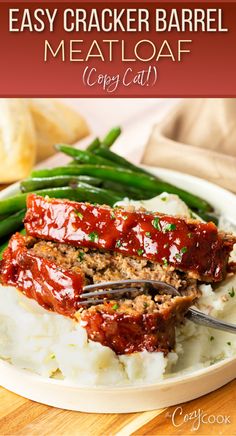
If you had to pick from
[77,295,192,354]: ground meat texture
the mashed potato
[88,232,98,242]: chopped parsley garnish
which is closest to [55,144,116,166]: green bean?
[88,232,98,242]: chopped parsley garnish

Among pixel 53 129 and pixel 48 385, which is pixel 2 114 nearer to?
pixel 53 129

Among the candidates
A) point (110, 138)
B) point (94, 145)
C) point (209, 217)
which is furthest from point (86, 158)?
point (209, 217)

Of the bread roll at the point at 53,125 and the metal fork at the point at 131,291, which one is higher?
the bread roll at the point at 53,125

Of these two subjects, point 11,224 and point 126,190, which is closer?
point 11,224

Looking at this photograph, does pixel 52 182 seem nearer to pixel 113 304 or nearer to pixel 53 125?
pixel 53 125

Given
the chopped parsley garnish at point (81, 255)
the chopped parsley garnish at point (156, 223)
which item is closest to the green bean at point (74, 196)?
the chopped parsley garnish at point (81, 255)

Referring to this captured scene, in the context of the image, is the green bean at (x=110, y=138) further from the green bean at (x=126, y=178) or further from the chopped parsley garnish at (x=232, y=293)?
the chopped parsley garnish at (x=232, y=293)

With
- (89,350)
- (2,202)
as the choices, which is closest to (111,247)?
(89,350)
